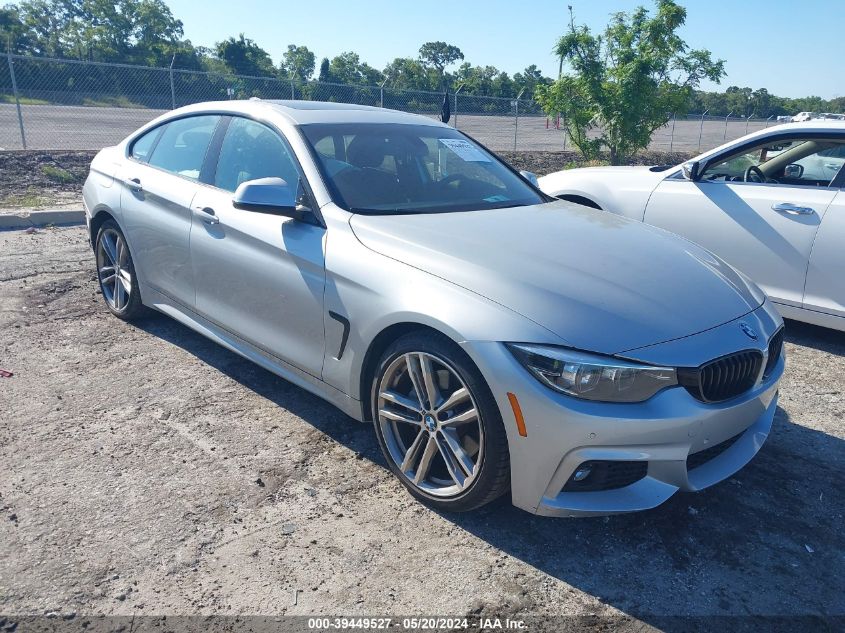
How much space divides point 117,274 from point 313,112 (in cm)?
200

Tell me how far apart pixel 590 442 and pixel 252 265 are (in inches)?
78.0

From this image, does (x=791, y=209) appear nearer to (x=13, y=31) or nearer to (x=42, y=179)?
(x=42, y=179)

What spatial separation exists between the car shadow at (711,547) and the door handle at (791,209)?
2.07 meters

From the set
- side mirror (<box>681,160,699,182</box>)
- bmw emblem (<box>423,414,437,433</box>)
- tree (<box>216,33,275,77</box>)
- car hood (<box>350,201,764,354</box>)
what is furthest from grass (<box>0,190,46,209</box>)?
tree (<box>216,33,275,77</box>)

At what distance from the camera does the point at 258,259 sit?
3566mm

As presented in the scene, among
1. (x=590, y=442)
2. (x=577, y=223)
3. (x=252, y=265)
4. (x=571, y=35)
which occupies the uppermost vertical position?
(x=571, y=35)

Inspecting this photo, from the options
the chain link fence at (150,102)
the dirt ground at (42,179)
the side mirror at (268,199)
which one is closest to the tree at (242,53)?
the chain link fence at (150,102)

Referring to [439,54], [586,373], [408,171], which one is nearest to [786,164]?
[408,171]

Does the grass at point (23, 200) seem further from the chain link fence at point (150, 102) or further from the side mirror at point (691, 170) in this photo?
the side mirror at point (691, 170)

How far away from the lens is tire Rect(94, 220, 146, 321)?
4812 mm

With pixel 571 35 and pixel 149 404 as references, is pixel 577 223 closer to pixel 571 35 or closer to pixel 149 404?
pixel 149 404

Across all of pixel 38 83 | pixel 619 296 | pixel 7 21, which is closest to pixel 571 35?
pixel 619 296

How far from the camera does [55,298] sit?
18.2ft

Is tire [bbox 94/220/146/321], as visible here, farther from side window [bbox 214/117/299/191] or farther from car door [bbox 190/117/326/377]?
side window [bbox 214/117/299/191]
